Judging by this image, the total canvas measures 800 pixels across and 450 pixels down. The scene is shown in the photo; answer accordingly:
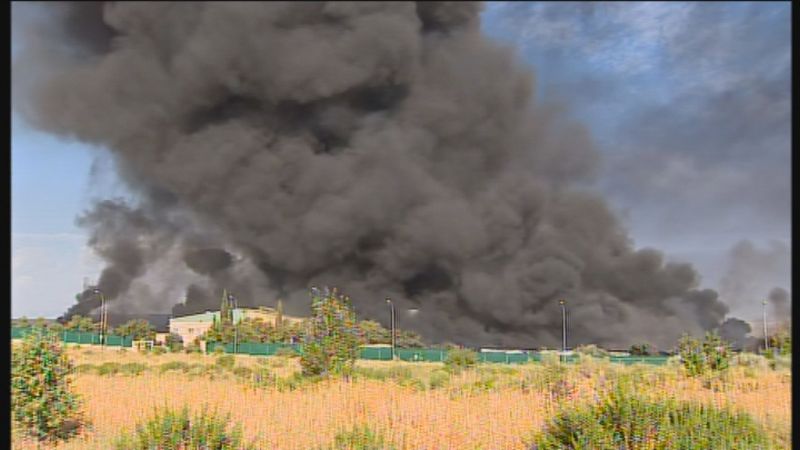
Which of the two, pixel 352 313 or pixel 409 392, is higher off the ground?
pixel 352 313

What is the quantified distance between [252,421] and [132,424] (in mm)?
961

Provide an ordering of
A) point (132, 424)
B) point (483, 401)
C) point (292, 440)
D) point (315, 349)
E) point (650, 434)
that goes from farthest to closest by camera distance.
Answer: point (315, 349) → point (483, 401) → point (132, 424) → point (292, 440) → point (650, 434)

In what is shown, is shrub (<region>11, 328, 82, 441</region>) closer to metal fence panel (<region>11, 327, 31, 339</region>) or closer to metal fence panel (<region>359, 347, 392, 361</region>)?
metal fence panel (<region>11, 327, 31, 339</region>)

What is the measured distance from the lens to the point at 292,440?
5.59 meters

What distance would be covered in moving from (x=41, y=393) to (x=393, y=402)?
3048 mm

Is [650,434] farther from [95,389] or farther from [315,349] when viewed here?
[95,389]

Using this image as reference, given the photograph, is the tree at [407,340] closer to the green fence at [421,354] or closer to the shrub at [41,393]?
the green fence at [421,354]

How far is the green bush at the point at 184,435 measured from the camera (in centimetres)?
477

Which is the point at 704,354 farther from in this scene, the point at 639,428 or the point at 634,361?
the point at 639,428

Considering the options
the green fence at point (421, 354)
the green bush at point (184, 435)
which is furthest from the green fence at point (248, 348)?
the green bush at point (184, 435)

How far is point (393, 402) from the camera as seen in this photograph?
22.9 ft
